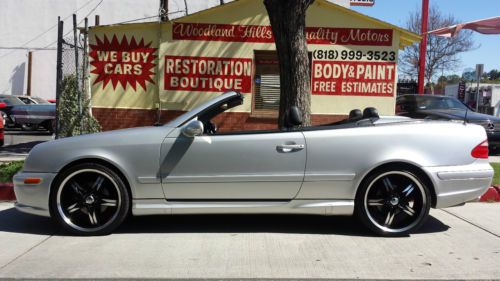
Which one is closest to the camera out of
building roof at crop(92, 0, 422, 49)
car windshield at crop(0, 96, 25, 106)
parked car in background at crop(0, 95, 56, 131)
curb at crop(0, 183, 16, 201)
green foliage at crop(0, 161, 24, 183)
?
curb at crop(0, 183, 16, 201)

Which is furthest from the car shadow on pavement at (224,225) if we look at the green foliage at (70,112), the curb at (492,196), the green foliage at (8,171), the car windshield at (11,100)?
the car windshield at (11,100)

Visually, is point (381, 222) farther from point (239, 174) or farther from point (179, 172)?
Answer: point (179, 172)

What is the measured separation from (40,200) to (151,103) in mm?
7257

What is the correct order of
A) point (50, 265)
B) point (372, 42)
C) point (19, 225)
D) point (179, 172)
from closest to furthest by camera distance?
point (50, 265)
point (179, 172)
point (19, 225)
point (372, 42)

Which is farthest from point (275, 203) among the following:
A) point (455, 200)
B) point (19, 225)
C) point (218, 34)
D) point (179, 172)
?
point (218, 34)

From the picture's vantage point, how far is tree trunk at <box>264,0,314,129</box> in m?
7.45

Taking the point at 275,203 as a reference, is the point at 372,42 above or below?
above

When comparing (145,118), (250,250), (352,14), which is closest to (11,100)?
(145,118)

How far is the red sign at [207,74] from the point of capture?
1226 cm

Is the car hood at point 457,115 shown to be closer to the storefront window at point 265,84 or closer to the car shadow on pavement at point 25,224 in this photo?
the storefront window at point 265,84

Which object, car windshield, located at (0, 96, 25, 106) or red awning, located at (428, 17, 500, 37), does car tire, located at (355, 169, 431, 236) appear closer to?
red awning, located at (428, 17, 500, 37)

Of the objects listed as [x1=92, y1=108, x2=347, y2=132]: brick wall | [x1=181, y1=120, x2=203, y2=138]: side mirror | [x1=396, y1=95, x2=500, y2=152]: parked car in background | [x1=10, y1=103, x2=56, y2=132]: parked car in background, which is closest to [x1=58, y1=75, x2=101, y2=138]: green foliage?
[x1=92, y1=108, x2=347, y2=132]: brick wall

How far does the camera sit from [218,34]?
12219 millimetres

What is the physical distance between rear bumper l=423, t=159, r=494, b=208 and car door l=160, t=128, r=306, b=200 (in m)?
1.43
